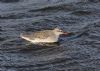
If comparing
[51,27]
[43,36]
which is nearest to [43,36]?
[43,36]

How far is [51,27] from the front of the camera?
16.7 meters

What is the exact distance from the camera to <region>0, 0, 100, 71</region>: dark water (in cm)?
1298

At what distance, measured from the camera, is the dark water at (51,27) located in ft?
42.6

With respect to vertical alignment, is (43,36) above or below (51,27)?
above

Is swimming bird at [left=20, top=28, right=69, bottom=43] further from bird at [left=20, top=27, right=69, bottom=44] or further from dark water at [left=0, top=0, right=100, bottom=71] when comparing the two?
dark water at [left=0, top=0, right=100, bottom=71]

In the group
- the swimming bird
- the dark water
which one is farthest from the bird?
the dark water

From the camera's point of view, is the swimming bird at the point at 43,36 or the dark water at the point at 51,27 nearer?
the dark water at the point at 51,27

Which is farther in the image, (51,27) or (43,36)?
(51,27)

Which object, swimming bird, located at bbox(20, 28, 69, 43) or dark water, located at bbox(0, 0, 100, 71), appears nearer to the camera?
dark water, located at bbox(0, 0, 100, 71)

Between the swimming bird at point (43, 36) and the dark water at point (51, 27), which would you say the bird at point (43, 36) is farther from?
the dark water at point (51, 27)

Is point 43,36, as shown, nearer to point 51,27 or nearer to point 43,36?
point 43,36

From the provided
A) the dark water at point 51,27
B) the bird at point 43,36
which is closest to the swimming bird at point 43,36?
the bird at point 43,36

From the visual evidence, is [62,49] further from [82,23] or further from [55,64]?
[82,23]

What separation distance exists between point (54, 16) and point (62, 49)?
13.1 feet
